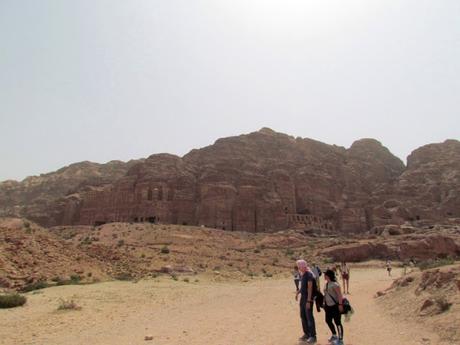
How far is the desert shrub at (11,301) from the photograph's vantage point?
1566 centimetres

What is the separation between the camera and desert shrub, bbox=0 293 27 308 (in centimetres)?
1566

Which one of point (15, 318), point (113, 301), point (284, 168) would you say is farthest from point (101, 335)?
point (284, 168)

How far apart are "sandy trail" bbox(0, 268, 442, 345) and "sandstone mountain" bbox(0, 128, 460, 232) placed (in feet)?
169

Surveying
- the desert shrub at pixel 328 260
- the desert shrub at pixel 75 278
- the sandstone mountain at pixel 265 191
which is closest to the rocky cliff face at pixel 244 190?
the sandstone mountain at pixel 265 191

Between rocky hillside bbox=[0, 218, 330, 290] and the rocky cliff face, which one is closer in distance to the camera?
rocky hillside bbox=[0, 218, 330, 290]

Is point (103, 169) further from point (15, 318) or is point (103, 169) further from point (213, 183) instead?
point (15, 318)

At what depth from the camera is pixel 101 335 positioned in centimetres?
1138

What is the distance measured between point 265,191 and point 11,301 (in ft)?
207

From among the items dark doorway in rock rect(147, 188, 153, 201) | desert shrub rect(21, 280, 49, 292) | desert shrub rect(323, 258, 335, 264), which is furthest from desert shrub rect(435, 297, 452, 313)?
dark doorway in rock rect(147, 188, 153, 201)

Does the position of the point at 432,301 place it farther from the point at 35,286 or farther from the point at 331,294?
the point at 35,286

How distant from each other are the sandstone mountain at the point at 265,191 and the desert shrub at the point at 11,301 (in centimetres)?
5466

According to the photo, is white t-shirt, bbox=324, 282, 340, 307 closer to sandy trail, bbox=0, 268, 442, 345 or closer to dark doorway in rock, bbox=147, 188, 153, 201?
sandy trail, bbox=0, 268, 442, 345

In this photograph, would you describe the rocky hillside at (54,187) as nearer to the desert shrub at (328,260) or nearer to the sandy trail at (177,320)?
the desert shrub at (328,260)

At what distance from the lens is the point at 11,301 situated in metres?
15.7
